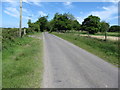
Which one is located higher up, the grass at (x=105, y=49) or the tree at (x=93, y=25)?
the tree at (x=93, y=25)

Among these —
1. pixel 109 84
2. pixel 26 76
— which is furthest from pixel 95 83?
pixel 26 76

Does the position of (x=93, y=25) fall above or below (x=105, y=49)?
above

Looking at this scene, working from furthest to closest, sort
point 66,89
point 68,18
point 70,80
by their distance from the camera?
point 68,18 < point 70,80 < point 66,89

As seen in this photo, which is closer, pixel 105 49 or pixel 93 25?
pixel 105 49

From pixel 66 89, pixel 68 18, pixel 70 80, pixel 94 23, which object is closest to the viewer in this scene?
pixel 66 89

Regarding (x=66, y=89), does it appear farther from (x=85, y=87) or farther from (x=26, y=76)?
(x=26, y=76)

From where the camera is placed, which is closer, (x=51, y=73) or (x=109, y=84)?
(x=109, y=84)

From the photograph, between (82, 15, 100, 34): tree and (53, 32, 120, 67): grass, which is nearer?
(53, 32, 120, 67): grass

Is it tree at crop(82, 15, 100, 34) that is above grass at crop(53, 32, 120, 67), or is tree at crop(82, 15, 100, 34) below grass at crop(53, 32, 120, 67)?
above

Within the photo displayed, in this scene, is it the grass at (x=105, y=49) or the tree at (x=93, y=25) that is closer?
Result: the grass at (x=105, y=49)

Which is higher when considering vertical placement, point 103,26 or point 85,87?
point 103,26

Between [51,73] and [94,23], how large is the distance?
189 feet

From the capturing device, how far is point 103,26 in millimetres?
62156

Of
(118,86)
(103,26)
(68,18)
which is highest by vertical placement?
(68,18)
